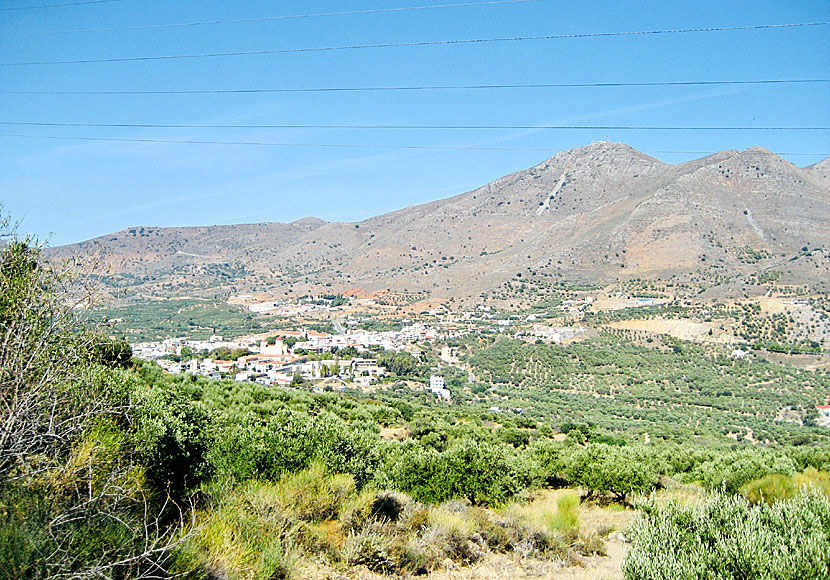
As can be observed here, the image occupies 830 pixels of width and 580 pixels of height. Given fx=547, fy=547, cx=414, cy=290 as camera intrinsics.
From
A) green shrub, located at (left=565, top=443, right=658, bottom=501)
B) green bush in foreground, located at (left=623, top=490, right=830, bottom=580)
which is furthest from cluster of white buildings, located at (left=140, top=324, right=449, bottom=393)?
green bush in foreground, located at (left=623, top=490, right=830, bottom=580)

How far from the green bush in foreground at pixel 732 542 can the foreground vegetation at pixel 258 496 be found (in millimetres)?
18

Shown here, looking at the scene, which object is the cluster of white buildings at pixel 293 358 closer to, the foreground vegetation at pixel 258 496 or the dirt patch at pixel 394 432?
the dirt patch at pixel 394 432

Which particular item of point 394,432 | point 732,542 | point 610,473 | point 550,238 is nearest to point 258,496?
point 732,542

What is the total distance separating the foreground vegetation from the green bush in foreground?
18mm

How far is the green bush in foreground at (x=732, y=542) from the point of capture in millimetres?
4430

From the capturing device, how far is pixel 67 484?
424 centimetres

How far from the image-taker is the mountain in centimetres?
9425

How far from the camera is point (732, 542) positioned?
185 inches

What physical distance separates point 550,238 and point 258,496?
12213cm

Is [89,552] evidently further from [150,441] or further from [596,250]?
[596,250]

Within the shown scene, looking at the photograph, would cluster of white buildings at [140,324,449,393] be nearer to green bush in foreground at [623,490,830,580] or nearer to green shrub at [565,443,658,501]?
green shrub at [565,443,658,501]

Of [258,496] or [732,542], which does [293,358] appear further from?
[732,542]

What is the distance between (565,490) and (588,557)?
236 inches

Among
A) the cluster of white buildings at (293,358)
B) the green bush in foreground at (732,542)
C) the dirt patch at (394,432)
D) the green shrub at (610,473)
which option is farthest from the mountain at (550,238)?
the green bush in foreground at (732,542)
